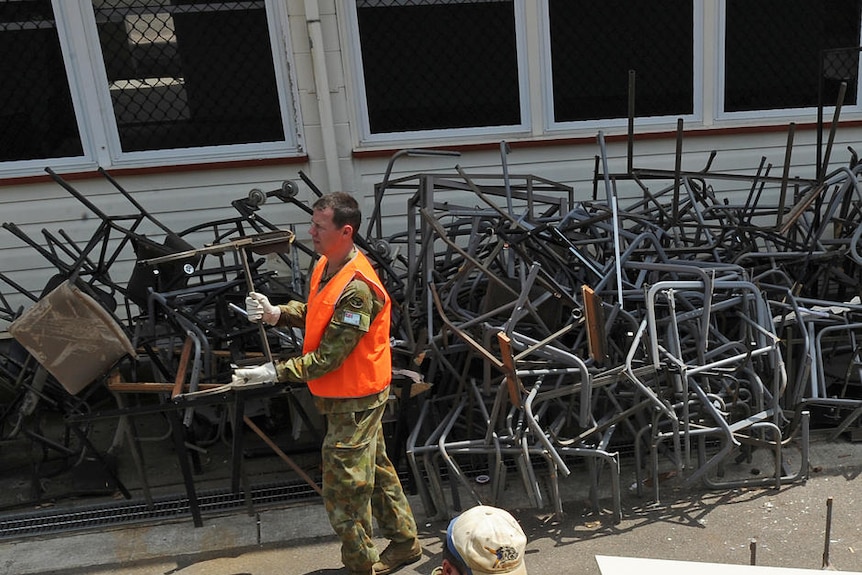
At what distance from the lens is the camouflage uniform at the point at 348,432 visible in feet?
10.6

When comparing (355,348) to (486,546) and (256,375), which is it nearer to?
(256,375)

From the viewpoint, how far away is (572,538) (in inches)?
150

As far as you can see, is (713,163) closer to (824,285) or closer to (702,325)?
(824,285)

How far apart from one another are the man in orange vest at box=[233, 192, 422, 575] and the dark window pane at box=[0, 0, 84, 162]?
2.96 m

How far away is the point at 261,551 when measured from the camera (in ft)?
12.8

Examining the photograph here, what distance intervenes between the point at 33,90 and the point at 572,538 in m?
4.63

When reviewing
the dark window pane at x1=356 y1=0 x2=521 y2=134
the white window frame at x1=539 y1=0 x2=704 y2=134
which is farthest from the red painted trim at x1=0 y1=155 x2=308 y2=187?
the white window frame at x1=539 y1=0 x2=704 y2=134

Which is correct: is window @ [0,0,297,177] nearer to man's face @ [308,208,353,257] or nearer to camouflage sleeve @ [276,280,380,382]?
man's face @ [308,208,353,257]

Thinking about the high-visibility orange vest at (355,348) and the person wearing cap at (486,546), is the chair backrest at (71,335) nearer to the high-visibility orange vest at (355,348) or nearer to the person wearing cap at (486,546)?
the high-visibility orange vest at (355,348)

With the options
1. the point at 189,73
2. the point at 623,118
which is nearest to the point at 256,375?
the point at 189,73

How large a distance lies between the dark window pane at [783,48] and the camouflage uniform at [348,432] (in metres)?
3.99

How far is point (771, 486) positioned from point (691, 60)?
10.7 ft

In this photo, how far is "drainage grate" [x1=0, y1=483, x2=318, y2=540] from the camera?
166 inches

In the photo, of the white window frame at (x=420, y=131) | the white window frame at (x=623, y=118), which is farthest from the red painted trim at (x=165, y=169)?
the white window frame at (x=623, y=118)
